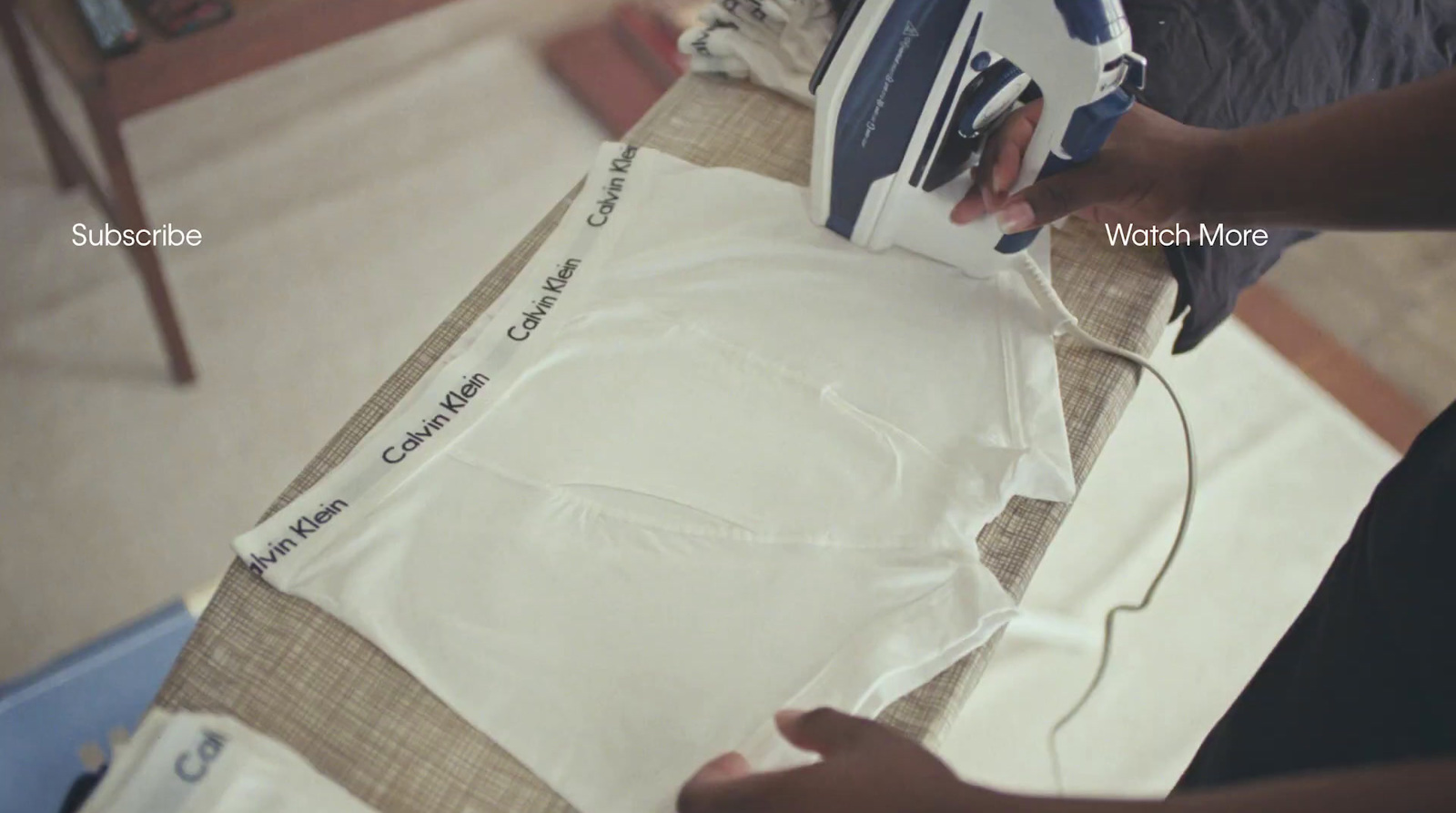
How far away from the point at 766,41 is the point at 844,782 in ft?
2.22

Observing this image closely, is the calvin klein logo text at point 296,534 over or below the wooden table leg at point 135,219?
over

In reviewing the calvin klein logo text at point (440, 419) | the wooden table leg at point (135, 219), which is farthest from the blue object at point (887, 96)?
the wooden table leg at point (135, 219)

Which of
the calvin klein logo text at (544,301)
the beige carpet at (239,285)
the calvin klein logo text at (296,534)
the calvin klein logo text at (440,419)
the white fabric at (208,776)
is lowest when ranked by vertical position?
the beige carpet at (239,285)

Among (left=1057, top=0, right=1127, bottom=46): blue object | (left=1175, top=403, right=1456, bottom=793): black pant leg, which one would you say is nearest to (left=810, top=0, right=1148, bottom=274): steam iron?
(left=1057, top=0, right=1127, bottom=46): blue object

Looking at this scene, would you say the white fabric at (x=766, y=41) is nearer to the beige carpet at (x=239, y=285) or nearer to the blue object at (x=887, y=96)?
the blue object at (x=887, y=96)

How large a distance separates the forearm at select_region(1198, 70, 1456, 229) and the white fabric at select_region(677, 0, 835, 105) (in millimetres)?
358

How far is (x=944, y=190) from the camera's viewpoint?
0.82 metres

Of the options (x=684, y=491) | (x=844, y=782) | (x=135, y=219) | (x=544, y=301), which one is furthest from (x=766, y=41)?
(x=135, y=219)

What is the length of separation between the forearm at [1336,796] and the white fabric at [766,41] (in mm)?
673

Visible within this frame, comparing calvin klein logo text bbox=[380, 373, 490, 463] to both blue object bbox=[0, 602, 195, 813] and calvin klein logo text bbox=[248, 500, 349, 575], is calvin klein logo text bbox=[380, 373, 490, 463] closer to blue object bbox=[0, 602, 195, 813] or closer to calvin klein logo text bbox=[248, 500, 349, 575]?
calvin klein logo text bbox=[248, 500, 349, 575]

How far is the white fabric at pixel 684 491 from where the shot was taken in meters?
0.66

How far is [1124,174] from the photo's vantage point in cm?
77

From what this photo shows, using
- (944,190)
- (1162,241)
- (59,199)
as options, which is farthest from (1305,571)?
(59,199)

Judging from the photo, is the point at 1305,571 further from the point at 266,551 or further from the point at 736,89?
the point at 266,551
